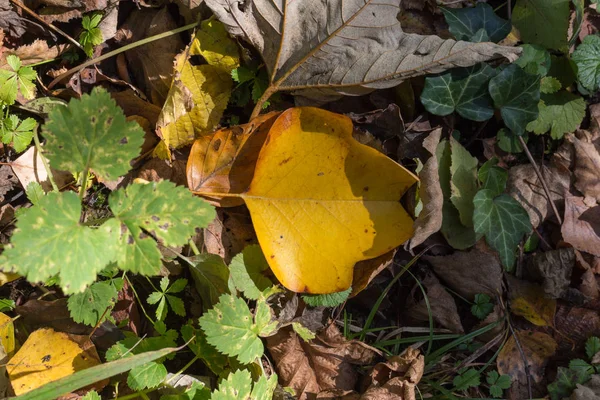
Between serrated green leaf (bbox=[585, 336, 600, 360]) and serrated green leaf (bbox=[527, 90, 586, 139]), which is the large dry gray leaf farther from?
serrated green leaf (bbox=[585, 336, 600, 360])

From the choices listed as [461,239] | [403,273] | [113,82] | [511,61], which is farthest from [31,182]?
[511,61]

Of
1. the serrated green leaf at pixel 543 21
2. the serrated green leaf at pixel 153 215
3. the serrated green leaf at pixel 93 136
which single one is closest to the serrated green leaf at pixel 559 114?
the serrated green leaf at pixel 543 21

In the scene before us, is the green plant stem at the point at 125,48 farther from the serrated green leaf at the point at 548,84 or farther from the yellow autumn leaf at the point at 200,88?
the serrated green leaf at the point at 548,84

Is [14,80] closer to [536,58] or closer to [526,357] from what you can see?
[536,58]

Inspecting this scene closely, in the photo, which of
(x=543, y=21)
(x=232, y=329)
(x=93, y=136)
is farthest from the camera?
(x=543, y=21)

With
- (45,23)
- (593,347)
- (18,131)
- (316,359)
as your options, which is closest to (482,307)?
(593,347)
